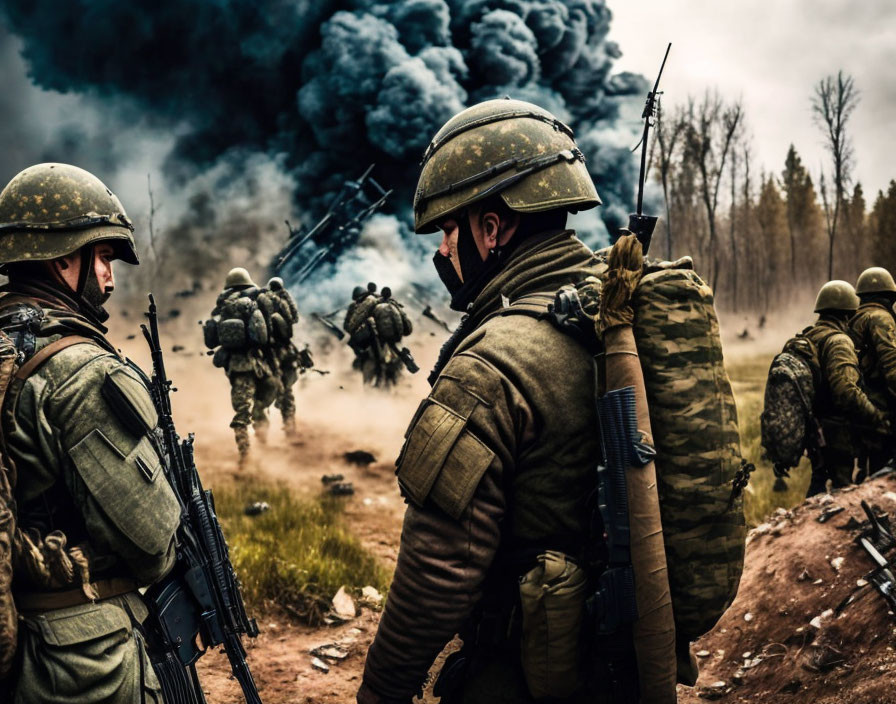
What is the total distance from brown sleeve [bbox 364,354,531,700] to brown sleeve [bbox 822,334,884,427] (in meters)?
5.03

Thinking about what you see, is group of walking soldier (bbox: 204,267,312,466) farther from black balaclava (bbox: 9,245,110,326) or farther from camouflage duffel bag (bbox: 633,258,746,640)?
camouflage duffel bag (bbox: 633,258,746,640)

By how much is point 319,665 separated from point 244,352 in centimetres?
546

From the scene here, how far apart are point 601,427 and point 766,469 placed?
26.6 feet

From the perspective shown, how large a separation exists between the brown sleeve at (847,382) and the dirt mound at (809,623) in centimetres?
73

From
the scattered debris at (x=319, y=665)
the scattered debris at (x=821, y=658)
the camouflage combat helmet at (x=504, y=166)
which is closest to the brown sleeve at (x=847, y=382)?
the scattered debris at (x=821, y=658)

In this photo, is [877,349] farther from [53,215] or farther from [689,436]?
[53,215]

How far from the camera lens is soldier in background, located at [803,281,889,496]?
224 inches

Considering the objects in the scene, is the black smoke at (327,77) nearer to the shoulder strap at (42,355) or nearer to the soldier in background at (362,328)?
the soldier in background at (362,328)

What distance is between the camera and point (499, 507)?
1.64m

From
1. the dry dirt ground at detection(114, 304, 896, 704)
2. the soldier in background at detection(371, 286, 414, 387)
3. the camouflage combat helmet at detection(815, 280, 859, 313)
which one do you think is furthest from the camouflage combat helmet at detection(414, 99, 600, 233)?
the soldier in background at detection(371, 286, 414, 387)

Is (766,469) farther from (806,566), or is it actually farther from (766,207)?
(766,207)

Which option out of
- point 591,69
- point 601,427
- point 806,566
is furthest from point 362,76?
point 601,427

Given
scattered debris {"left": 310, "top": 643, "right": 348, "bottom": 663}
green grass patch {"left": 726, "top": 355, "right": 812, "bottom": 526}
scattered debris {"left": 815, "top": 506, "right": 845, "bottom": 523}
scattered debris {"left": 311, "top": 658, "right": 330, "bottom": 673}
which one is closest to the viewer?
scattered debris {"left": 311, "top": 658, "right": 330, "bottom": 673}

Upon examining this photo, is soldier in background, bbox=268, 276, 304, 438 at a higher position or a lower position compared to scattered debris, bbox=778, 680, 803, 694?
higher
